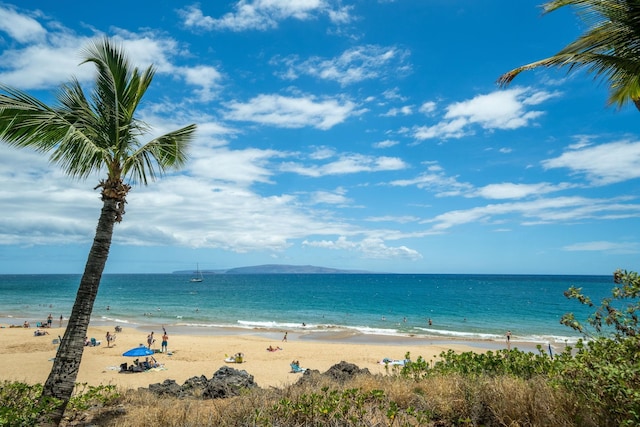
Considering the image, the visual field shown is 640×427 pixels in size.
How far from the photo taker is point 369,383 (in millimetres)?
6992

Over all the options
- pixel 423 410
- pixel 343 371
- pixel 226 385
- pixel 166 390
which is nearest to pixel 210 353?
pixel 343 371

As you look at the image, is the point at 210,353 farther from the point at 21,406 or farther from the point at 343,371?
the point at 21,406

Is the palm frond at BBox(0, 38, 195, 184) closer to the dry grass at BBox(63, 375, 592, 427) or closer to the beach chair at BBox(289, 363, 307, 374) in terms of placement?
the dry grass at BBox(63, 375, 592, 427)

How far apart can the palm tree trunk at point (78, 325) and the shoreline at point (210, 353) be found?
9194 mm

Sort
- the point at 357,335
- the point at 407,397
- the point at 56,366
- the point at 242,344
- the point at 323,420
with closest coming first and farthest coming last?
the point at 323,420 < the point at 407,397 < the point at 56,366 < the point at 242,344 < the point at 357,335

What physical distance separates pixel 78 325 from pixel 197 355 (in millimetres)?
20338

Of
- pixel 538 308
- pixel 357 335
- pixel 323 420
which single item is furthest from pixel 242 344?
pixel 538 308

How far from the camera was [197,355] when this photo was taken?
81.8ft

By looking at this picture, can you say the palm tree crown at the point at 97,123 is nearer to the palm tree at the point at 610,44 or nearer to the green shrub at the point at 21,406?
the green shrub at the point at 21,406

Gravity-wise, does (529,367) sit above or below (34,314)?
above

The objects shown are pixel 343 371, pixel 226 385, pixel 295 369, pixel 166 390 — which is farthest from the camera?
pixel 295 369

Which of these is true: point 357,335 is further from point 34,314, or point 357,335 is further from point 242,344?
point 34,314

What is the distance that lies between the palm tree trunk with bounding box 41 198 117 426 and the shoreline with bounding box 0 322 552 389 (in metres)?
9.19

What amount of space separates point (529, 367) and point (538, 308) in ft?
204
